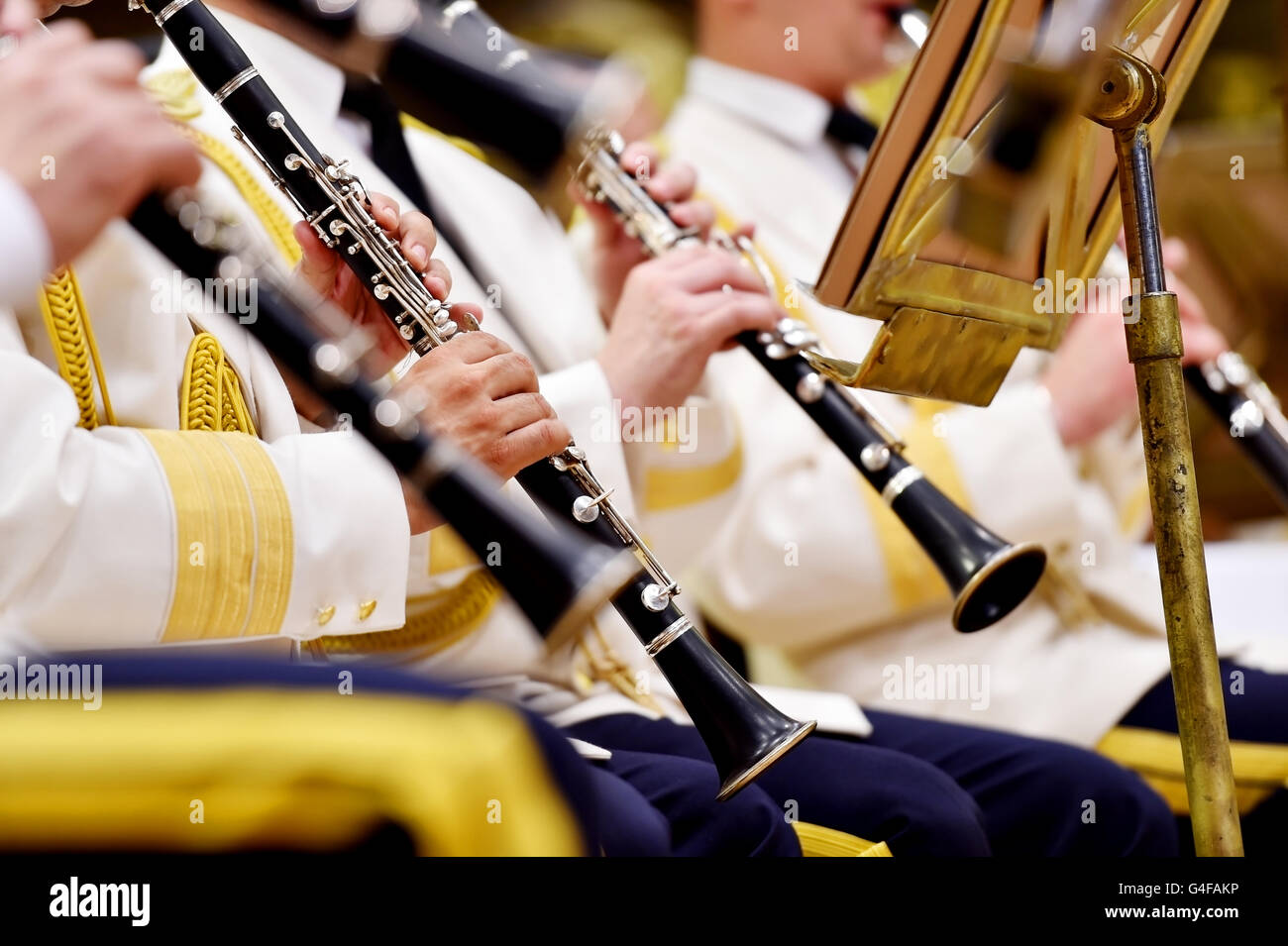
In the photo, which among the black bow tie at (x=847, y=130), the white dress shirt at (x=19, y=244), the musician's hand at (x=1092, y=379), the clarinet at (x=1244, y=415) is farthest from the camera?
the black bow tie at (x=847, y=130)

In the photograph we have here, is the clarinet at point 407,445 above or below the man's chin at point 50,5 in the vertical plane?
below

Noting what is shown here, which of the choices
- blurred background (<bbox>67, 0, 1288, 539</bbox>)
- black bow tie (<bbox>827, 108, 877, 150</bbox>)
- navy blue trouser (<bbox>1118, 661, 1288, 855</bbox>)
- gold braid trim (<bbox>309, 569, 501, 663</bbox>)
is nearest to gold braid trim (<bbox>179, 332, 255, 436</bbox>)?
gold braid trim (<bbox>309, 569, 501, 663</bbox>)

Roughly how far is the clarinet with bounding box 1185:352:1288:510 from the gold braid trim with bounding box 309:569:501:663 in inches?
32.8

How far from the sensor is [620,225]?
55.8 inches

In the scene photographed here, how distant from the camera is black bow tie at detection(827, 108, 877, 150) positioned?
205 centimetres

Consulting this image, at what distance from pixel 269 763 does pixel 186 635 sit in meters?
0.35

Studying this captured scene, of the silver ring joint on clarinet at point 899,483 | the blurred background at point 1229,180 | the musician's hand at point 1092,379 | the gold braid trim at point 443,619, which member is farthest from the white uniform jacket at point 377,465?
the blurred background at point 1229,180

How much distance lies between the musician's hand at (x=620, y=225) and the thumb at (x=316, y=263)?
0.37 meters

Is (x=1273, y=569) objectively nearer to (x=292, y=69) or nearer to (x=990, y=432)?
(x=990, y=432)

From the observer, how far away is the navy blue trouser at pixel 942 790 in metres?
1.22

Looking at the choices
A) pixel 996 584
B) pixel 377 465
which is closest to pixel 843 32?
pixel 996 584

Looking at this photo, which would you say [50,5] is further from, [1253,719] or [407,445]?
[1253,719]

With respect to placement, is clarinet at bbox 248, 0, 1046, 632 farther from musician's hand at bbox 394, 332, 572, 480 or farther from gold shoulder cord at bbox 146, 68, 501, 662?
musician's hand at bbox 394, 332, 572, 480

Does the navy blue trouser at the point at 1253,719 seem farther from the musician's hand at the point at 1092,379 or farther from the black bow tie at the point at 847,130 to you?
the black bow tie at the point at 847,130
